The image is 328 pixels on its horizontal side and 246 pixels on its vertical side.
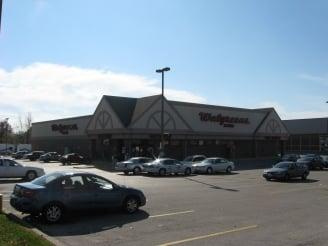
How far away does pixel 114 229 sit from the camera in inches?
539

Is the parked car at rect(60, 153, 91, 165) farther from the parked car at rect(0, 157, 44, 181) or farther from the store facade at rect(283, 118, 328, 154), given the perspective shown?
the store facade at rect(283, 118, 328, 154)

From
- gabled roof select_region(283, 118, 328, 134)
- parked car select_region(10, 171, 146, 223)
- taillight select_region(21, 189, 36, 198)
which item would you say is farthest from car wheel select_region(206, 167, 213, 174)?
gabled roof select_region(283, 118, 328, 134)

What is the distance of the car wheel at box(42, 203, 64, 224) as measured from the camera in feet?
47.3

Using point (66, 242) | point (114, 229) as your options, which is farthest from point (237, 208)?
point (66, 242)

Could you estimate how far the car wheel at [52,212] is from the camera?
47.3 ft

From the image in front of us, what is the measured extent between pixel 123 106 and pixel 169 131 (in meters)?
6.24

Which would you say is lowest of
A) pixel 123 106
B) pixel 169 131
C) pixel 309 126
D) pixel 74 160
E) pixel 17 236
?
pixel 17 236

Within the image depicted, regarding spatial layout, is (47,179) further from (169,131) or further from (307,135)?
(307,135)

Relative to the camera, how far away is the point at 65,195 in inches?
582

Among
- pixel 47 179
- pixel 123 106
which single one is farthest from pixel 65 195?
pixel 123 106

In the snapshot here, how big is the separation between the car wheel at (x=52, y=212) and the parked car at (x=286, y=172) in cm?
2221

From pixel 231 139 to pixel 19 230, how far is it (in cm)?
5977

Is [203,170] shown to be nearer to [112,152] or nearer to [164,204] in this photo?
[112,152]

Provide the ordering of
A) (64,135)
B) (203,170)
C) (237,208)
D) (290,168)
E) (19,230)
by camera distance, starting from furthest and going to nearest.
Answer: (64,135), (203,170), (290,168), (237,208), (19,230)
